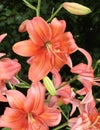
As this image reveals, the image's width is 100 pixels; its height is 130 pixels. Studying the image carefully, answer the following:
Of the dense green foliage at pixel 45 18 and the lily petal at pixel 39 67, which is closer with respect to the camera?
the lily petal at pixel 39 67

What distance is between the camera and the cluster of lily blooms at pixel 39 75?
→ 59.6 inches

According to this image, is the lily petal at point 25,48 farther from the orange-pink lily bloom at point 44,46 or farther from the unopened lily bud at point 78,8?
the unopened lily bud at point 78,8

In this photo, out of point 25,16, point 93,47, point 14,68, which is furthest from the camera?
point 93,47

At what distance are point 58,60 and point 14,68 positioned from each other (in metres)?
0.13

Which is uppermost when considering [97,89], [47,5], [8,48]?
[47,5]

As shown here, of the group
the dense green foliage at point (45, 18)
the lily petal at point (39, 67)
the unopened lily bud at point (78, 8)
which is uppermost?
the unopened lily bud at point (78, 8)

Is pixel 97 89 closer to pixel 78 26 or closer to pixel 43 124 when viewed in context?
pixel 78 26

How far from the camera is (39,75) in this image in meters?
1.52

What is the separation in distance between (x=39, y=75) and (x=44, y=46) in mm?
86

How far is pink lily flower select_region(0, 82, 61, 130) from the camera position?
1562mm

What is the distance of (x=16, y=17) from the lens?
3199 mm

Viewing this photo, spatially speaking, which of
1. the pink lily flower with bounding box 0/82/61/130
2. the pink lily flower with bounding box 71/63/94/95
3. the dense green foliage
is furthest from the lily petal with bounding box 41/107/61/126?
the dense green foliage

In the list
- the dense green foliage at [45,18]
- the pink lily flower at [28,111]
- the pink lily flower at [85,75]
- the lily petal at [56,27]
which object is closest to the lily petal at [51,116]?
the pink lily flower at [28,111]

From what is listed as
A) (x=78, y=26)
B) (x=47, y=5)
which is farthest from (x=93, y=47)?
(x=47, y=5)
